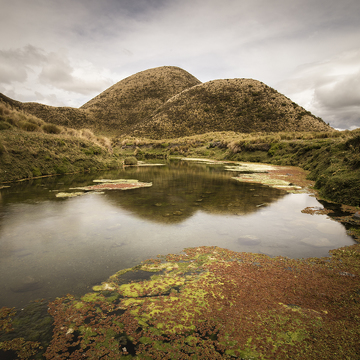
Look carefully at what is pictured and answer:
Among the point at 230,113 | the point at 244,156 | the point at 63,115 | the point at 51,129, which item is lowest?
the point at 244,156

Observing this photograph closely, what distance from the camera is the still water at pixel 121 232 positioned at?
11.6 feet

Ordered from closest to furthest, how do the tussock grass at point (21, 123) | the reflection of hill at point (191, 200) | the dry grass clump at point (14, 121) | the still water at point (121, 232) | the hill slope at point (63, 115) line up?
the still water at point (121, 232) → the reflection of hill at point (191, 200) → the dry grass clump at point (14, 121) → the tussock grass at point (21, 123) → the hill slope at point (63, 115)

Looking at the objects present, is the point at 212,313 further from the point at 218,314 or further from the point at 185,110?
the point at 185,110

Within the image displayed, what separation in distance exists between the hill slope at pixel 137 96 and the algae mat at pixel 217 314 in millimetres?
81517

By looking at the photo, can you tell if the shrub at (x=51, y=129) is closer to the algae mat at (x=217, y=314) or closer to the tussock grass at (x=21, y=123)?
the tussock grass at (x=21, y=123)

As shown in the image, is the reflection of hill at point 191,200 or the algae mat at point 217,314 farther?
the reflection of hill at point 191,200

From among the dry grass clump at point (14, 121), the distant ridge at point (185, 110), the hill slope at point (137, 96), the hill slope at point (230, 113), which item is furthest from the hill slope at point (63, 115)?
the dry grass clump at point (14, 121)

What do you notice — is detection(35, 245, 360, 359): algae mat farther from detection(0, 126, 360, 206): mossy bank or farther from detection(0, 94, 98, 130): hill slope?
detection(0, 94, 98, 130): hill slope

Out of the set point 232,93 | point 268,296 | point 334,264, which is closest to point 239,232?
point 334,264

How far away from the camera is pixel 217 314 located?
104 inches

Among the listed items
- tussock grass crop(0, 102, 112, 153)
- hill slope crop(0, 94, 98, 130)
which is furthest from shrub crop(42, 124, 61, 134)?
hill slope crop(0, 94, 98, 130)

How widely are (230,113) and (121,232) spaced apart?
59.9 m

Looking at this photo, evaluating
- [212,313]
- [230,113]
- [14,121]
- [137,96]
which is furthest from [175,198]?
[137,96]

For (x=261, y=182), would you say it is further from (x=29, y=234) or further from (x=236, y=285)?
(x=29, y=234)
